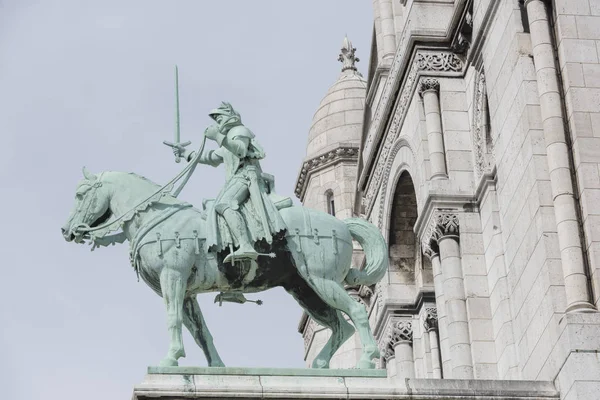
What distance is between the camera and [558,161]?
1158 inches

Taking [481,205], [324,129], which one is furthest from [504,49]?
[324,129]

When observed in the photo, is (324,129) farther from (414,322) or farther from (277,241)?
(277,241)

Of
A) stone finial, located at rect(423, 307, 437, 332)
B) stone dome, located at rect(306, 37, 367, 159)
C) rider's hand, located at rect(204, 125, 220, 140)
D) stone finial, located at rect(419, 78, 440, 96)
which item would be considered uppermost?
stone dome, located at rect(306, 37, 367, 159)

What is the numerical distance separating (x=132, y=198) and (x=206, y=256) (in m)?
1.70

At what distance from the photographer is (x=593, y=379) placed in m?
27.3

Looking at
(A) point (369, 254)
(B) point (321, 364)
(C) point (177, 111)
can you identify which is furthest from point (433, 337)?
(C) point (177, 111)

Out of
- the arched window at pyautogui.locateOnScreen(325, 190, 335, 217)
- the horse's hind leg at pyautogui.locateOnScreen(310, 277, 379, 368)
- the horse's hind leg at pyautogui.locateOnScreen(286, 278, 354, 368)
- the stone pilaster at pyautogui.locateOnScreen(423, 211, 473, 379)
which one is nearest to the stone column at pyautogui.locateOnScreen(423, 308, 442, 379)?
the stone pilaster at pyautogui.locateOnScreen(423, 211, 473, 379)

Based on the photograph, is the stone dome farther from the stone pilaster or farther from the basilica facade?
the stone pilaster

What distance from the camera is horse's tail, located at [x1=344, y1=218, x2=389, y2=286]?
30.0 metres

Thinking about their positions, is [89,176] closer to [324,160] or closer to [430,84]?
[430,84]

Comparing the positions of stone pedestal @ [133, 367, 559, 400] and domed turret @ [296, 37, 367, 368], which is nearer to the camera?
stone pedestal @ [133, 367, 559, 400]

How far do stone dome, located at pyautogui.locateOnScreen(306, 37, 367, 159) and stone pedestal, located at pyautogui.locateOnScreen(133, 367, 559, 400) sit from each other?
2381 centimetres

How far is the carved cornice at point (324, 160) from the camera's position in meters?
51.9

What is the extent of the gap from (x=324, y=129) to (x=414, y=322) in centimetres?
1329
